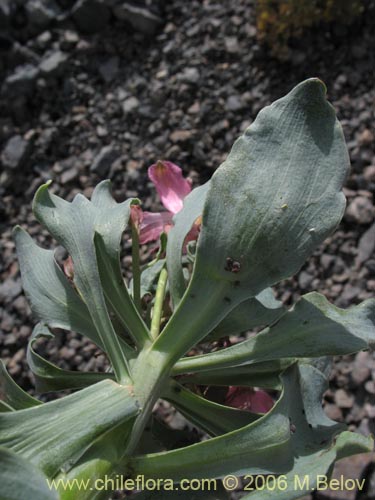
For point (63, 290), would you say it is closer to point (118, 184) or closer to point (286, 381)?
point (286, 381)

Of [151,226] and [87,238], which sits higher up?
[87,238]

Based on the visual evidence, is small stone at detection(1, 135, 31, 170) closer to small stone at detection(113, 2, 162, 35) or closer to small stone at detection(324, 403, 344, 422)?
small stone at detection(113, 2, 162, 35)

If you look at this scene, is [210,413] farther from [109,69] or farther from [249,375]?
[109,69]

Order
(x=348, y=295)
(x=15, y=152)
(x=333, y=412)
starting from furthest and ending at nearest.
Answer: (x=15, y=152)
(x=348, y=295)
(x=333, y=412)

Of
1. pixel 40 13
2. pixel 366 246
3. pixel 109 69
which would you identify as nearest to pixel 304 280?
pixel 366 246

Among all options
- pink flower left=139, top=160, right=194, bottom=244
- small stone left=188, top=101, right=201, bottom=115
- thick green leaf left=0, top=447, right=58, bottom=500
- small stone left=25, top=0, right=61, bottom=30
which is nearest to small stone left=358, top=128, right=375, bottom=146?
small stone left=188, top=101, right=201, bottom=115
